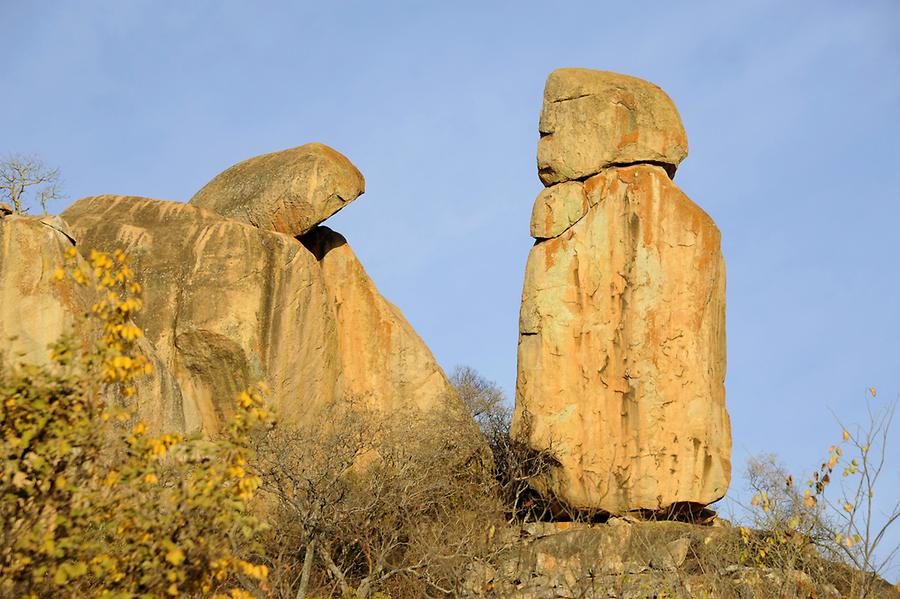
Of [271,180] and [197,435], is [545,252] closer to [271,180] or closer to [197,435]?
[271,180]

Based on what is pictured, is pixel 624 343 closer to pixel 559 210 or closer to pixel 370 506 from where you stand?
pixel 559 210

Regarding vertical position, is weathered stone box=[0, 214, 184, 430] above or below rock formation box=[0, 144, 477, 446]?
below

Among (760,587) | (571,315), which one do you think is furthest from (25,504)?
(571,315)

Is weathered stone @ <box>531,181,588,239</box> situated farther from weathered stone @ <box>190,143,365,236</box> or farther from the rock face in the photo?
weathered stone @ <box>190,143,365,236</box>

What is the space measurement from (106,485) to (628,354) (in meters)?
13.8

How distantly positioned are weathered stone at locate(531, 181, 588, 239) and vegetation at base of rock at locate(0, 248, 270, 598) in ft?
45.5

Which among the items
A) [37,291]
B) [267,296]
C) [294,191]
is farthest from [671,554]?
[37,291]

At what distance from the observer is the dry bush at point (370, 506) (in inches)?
725

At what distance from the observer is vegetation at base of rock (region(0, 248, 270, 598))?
26.9 feet

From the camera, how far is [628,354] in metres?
21.4

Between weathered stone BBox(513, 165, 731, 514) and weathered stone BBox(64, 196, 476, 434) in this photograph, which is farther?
weathered stone BBox(513, 165, 731, 514)

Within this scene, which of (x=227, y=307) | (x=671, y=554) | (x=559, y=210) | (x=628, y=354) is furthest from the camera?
(x=559, y=210)

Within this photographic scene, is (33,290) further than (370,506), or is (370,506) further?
(370,506)

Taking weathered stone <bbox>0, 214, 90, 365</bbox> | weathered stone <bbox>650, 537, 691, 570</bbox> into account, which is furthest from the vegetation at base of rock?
weathered stone <bbox>650, 537, 691, 570</bbox>
